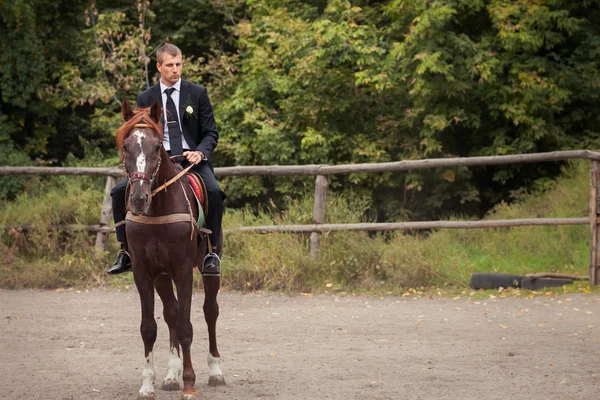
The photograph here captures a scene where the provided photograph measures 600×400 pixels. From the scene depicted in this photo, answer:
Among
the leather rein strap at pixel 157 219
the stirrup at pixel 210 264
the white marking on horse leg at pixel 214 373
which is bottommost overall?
the white marking on horse leg at pixel 214 373

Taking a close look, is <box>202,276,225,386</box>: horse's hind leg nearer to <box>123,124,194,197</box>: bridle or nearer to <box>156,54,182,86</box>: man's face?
<box>123,124,194,197</box>: bridle

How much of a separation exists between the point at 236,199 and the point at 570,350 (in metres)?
10.1

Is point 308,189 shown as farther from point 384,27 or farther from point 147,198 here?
point 147,198

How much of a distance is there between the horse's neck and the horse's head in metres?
0.20

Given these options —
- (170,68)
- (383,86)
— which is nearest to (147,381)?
(170,68)

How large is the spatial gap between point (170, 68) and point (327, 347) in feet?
9.84

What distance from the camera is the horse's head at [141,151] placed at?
18.0 feet

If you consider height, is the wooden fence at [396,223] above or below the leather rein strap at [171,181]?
below

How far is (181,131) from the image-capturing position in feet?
22.0

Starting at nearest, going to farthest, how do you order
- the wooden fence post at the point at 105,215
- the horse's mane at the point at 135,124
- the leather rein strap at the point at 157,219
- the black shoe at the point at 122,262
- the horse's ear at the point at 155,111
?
1. the horse's mane at the point at 135,124
2. the horse's ear at the point at 155,111
3. the leather rein strap at the point at 157,219
4. the black shoe at the point at 122,262
5. the wooden fence post at the point at 105,215

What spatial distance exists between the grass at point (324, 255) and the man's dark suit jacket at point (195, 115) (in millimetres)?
4577

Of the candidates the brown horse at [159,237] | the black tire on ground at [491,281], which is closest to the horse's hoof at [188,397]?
the brown horse at [159,237]

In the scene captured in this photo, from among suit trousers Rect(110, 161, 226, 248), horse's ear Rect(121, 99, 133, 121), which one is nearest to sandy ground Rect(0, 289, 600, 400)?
suit trousers Rect(110, 161, 226, 248)

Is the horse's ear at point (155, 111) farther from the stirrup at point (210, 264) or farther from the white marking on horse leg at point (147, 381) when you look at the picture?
the white marking on horse leg at point (147, 381)
